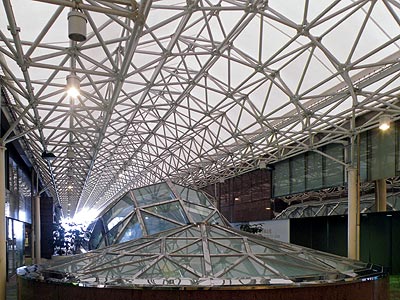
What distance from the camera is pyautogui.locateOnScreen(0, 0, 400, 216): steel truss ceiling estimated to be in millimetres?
13977

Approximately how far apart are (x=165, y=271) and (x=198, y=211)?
539 centimetres

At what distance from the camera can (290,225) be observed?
1116 inches

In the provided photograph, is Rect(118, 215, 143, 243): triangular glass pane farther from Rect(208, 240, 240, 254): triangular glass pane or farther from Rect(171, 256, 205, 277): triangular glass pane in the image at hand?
Rect(171, 256, 205, 277): triangular glass pane

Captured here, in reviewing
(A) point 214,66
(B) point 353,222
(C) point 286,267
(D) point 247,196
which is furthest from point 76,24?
(D) point 247,196

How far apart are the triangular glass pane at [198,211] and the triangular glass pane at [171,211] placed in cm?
29

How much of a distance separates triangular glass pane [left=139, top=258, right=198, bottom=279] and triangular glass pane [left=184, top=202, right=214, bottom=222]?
4.37 metres

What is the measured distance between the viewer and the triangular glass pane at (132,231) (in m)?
12.2

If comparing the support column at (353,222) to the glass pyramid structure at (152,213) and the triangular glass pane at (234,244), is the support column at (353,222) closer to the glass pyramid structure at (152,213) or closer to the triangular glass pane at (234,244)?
the glass pyramid structure at (152,213)

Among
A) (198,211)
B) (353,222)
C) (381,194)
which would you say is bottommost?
(353,222)

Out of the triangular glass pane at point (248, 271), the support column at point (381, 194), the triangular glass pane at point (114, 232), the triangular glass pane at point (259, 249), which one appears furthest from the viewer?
the support column at point (381, 194)

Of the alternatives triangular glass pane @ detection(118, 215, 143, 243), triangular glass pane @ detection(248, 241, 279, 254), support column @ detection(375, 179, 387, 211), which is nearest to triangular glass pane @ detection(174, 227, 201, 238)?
triangular glass pane @ detection(248, 241, 279, 254)

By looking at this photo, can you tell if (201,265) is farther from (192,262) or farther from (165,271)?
(165,271)

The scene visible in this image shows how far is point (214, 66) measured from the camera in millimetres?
22188

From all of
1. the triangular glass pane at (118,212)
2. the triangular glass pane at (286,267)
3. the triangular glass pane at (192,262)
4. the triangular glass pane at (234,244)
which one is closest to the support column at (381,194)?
the triangular glass pane at (118,212)
